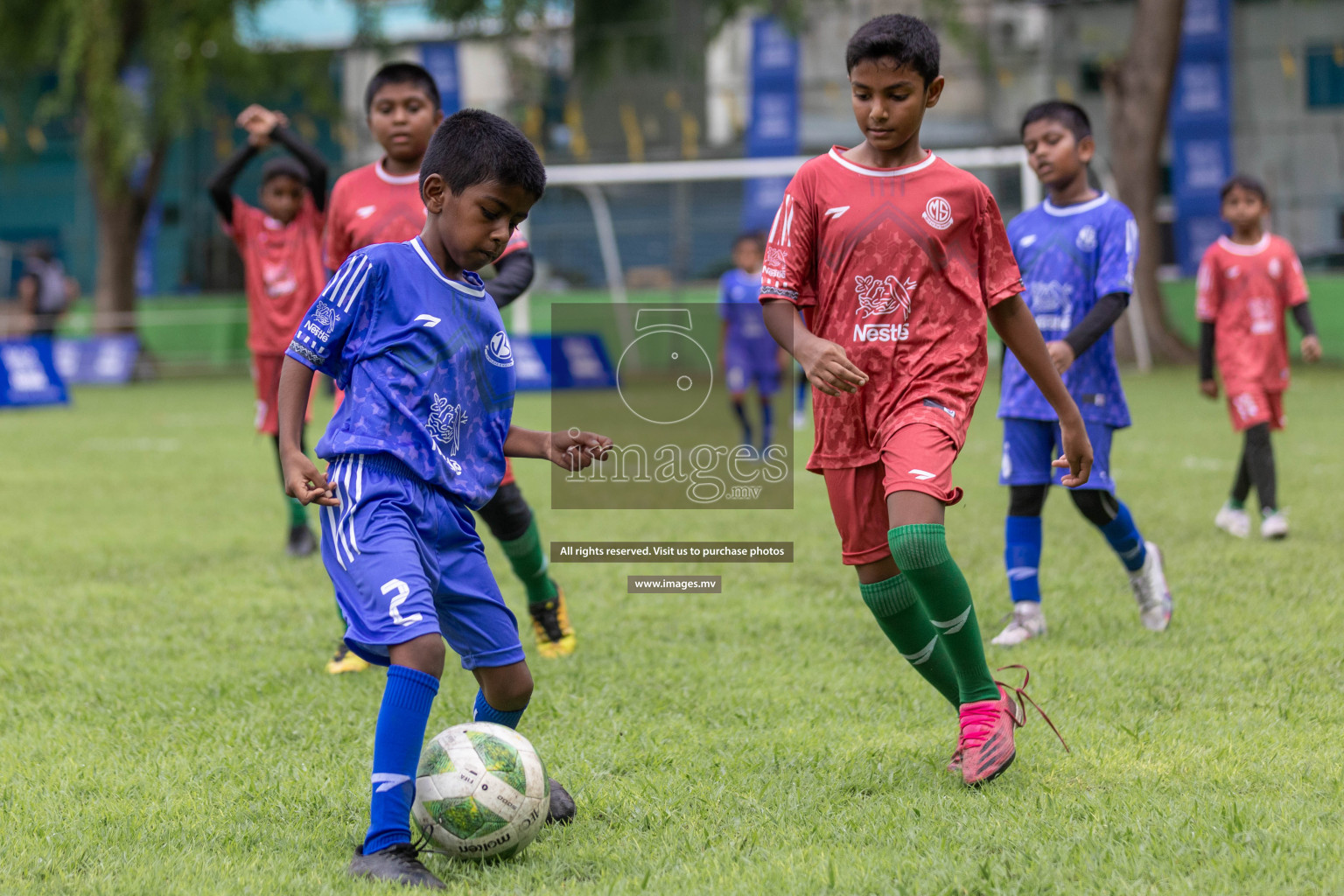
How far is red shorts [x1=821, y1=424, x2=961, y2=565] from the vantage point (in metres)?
3.38

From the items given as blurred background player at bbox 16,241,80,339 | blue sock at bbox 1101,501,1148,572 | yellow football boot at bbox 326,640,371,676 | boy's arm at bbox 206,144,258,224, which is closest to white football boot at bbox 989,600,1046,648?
blue sock at bbox 1101,501,1148,572

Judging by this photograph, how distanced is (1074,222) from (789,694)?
2.11 m

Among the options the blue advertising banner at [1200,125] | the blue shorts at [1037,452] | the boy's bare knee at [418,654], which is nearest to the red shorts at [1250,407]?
the blue shorts at [1037,452]

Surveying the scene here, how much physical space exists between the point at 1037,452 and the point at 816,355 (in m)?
2.09

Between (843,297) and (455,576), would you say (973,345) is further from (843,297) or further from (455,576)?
(455,576)

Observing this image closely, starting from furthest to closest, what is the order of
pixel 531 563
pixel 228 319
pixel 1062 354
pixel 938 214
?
pixel 228 319
pixel 531 563
pixel 1062 354
pixel 938 214

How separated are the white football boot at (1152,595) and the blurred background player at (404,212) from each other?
84.1 inches

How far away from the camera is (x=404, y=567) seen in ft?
9.55

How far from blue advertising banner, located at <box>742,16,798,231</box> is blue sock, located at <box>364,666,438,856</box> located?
24.0 metres

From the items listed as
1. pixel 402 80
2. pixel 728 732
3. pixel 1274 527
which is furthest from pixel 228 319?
pixel 728 732

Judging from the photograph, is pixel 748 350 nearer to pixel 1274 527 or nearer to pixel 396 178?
pixel 1274 527

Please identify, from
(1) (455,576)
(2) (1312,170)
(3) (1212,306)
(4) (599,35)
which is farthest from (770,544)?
(4) (599,35)

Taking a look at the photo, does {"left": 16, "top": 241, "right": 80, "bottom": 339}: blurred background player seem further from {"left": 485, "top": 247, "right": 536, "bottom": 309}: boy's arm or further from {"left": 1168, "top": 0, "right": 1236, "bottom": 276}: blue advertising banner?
{"left": 485, "top": 247, "right": 536, "bottom": 309}: boy's arm

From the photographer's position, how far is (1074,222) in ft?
17.1
